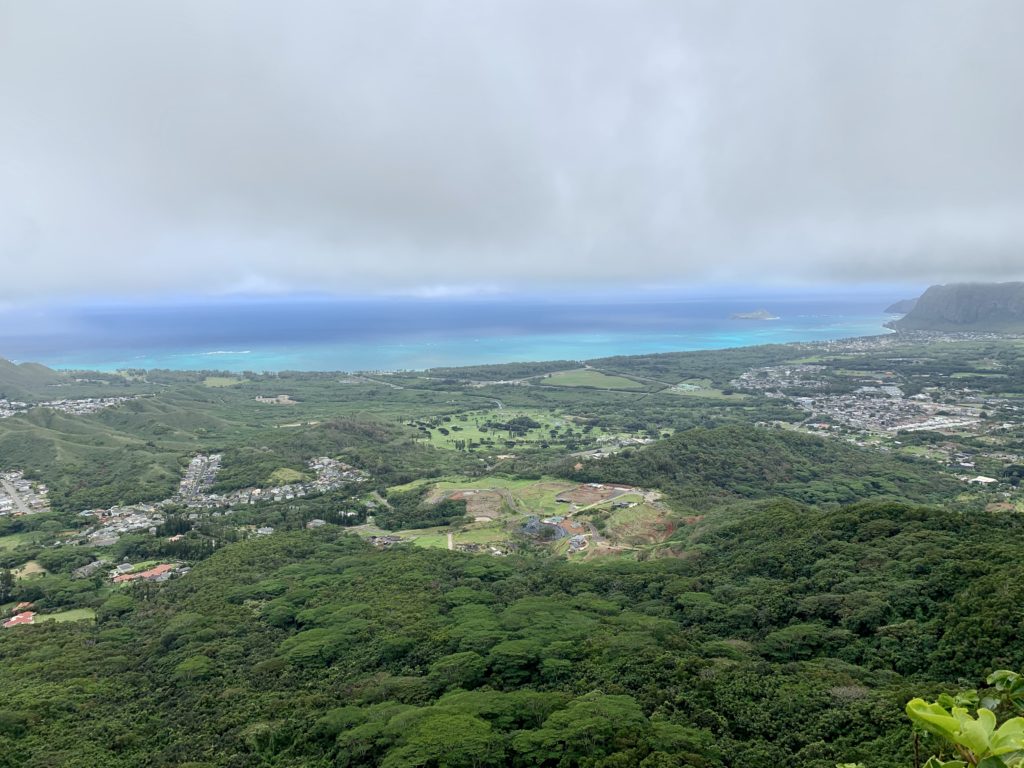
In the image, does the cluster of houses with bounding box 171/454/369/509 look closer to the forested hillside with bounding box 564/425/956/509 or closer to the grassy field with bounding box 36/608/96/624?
the grassy field with bounding box 36/608/96/624

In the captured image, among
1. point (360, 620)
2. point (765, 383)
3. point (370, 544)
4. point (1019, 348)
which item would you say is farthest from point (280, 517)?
point (1019, 348)

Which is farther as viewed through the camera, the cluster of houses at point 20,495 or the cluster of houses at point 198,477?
the cluster of houses at point 198,477

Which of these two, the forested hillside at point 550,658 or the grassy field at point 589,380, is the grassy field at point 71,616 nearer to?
the forested hillside at point 550,658

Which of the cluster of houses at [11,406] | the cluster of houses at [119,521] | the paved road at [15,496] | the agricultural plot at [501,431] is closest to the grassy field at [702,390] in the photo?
the agricultural plot at [501,431]

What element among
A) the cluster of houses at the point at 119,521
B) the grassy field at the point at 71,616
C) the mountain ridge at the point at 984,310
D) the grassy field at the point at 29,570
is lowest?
the grassy field at the point at 71,616

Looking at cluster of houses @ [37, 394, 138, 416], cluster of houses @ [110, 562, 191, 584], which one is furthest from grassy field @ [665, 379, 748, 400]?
cluster of houses @ [37, 394, 138, 416]

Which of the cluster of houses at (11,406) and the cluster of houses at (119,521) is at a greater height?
the cluster of houses at (11,406)

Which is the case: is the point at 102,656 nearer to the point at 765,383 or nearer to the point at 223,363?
the point at 765,383
